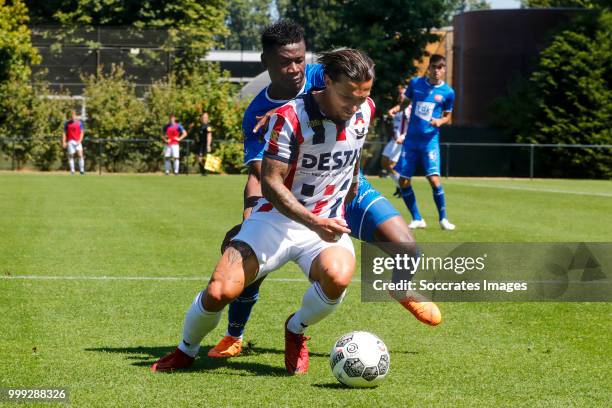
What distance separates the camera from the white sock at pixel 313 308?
5.97 metres

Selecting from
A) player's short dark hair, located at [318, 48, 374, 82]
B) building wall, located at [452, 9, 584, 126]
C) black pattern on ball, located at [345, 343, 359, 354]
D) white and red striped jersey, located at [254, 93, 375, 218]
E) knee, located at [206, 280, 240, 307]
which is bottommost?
building wall, located at [452, 9, 584, 126]

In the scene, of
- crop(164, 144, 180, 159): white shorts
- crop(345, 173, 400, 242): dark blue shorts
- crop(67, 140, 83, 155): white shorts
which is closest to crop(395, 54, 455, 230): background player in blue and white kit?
crop(345, 173, 400, 242): dark blue shorts

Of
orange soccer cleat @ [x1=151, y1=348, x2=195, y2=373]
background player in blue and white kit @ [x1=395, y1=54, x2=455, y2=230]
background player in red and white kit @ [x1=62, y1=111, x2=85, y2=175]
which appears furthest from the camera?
background player in red and white kit @ [x1=62, y1=111, x2=85, y2=175]

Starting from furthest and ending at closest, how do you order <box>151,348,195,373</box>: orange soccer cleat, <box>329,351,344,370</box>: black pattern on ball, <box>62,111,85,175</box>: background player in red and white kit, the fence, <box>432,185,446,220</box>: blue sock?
the fence < <box>62,111,85,175</box>: background player in red and white kit < <box>432,185,446,220</box>: blue sock < <box>151,348,195,373</box>: orange soccer cleat < <box>329,351,344,370</box>: black pattern on ball

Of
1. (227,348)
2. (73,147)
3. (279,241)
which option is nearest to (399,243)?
(279,241)

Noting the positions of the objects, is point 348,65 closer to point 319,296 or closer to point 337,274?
point 337,274

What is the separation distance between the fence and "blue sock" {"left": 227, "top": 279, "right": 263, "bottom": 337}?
3205cm

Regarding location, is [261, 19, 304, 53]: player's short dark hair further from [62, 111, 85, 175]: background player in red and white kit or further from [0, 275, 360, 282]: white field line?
[62, 111, 85, 175]: background player in red and white kit

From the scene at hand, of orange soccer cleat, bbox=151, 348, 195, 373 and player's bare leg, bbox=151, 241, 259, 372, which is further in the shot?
orange soccer cleat, bbox=151, 348, 195, 373

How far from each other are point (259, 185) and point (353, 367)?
1454 millimetres

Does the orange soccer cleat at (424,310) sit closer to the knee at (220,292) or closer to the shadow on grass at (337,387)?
the shadow on grass at (337,387)

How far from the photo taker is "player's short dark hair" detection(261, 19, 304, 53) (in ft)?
21.7

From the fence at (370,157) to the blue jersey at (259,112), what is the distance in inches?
1249

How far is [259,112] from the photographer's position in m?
6.82
